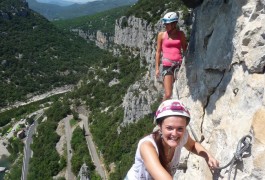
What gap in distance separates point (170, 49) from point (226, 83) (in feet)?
8.36

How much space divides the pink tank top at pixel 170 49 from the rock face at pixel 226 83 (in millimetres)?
412

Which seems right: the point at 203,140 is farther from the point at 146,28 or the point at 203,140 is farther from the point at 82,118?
the point at 82,118

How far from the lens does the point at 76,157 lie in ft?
178

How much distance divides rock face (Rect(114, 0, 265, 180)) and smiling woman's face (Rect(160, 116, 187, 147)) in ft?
4.37

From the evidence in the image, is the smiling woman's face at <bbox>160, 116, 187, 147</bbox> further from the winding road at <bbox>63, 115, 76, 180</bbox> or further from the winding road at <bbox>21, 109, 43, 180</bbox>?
the winding road at <bbox>21, 109, 43, 180</bbox>

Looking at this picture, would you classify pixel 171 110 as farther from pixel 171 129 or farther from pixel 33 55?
pixel 33 55

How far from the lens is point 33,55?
5364 inches

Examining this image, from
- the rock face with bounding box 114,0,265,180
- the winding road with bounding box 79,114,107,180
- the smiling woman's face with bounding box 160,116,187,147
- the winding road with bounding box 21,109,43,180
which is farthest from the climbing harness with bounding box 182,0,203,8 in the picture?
the winding road with bounding box 21,109,43,180

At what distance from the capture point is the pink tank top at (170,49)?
984 cm

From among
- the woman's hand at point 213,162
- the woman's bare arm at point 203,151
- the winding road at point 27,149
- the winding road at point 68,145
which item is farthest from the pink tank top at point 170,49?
the winding road at point 27,149

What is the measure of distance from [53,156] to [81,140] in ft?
16.3

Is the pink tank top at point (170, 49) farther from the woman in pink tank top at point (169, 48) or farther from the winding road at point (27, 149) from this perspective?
the winding road at point (27, 149)

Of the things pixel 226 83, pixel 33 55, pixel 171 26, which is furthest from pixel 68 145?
pixel 33 55

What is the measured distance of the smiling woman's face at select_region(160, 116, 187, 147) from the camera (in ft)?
17.1
